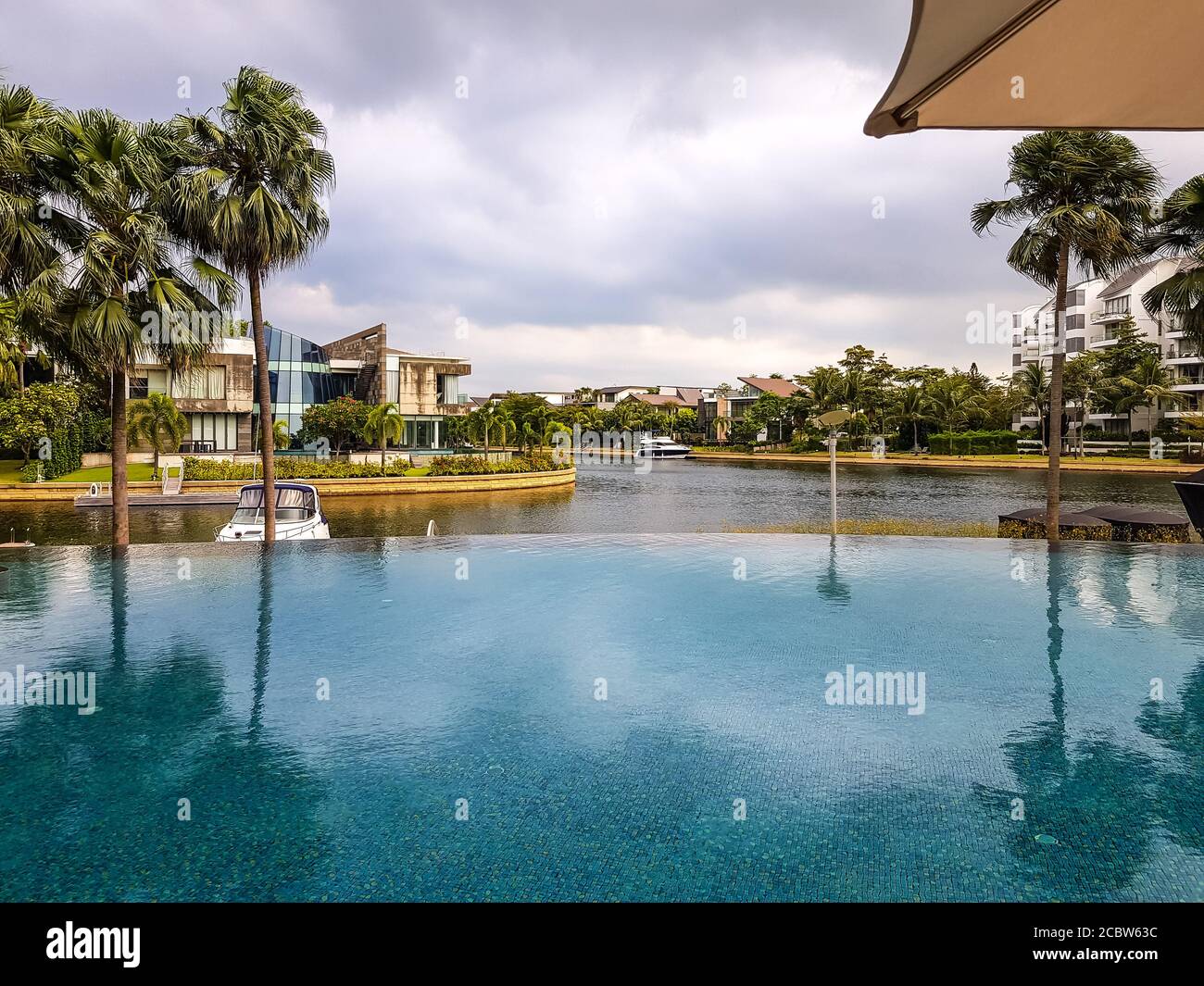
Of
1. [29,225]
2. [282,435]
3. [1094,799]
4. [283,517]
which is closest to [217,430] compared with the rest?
[282,435]

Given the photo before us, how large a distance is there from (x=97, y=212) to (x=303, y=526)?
6.01 m

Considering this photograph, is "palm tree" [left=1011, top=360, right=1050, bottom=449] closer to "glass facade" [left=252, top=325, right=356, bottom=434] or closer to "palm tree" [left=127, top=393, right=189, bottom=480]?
"glass facade" [left=252, top=325, right=356, bottom=434]

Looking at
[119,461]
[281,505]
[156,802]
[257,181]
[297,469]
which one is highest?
[257,181]

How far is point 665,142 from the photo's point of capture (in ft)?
52.4

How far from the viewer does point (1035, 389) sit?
5228 cm

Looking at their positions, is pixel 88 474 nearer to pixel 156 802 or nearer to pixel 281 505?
pixel 281 505

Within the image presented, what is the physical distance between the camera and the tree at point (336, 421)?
4006 cm

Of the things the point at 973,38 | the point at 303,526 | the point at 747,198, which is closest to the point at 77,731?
the point at 973,38

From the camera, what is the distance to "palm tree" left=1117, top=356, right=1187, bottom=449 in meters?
47.2

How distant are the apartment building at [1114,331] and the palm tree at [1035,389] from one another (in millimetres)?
2835

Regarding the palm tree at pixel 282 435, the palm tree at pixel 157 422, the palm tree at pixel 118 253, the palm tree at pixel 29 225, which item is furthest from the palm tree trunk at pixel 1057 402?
the palm tree at pixel 282 435

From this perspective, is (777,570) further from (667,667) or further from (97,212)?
(97,212)

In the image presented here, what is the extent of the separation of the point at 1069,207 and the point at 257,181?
1536 centimetres

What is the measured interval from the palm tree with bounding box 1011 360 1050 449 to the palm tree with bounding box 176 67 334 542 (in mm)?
51396
